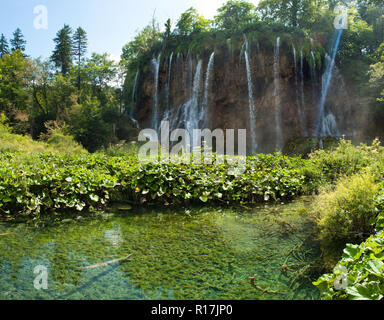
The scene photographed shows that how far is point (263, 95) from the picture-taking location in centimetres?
1916

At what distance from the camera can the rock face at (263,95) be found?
18562 millimetres

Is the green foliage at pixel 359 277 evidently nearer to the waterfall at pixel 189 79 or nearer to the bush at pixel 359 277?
the bush at pixel 359 277

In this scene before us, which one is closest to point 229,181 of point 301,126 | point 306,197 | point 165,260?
point 306,197

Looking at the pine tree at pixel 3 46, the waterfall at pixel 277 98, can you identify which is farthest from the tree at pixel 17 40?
the waterfall at pixel 277 98

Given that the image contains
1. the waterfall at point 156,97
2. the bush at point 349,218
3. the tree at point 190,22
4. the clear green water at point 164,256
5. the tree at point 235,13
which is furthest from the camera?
the tree at point 235,13

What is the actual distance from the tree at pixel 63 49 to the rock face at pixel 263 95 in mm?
24347

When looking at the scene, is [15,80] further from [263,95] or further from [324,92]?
[324,92]

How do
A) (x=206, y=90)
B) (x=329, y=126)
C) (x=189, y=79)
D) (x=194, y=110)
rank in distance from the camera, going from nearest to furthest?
(x=329, y=126) < (x=206, y=90) < (x=194, y=110) < (x=189, y=79)

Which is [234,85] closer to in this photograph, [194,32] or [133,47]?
[194,32]

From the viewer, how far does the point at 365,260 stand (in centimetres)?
Answer: 194

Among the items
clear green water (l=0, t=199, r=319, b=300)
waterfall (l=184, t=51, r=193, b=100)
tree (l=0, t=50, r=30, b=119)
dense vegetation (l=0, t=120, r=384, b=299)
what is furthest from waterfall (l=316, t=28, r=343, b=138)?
tree (l=0, t=50, r=30, b=119)

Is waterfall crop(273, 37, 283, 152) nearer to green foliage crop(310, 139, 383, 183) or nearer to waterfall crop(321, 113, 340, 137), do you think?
waterfall crop(321, 113, 340, 137)

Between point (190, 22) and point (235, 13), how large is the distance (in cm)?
546

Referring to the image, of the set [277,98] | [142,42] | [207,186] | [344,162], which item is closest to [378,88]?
[277,98]
